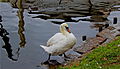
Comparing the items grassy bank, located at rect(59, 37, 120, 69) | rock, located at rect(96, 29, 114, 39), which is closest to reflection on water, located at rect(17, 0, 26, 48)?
rock, located at rect(96, 29, 114, 39)

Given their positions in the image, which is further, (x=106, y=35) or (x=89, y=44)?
(x=106, y=35)

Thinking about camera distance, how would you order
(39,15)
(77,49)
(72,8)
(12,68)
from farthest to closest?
1. (72,8)
2. (39,15)
3. (77,49)
4. (12,68)

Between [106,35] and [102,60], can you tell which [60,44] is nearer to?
[102,60]

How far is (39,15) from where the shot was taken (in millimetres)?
26078

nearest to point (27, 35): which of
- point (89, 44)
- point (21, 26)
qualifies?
point (21, 26)

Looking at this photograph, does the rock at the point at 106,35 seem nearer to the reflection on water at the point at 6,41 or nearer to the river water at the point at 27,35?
the river water at the point at 27,35

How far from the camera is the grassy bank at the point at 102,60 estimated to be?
37.8 ft

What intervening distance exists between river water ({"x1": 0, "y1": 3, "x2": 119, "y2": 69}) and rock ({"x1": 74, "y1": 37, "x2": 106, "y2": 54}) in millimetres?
880

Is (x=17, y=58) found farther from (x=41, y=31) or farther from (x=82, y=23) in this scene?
(x=82, y=23)

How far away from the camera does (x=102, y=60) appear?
1235 cm

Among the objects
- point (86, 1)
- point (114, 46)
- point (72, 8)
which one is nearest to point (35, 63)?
point (114, 46)

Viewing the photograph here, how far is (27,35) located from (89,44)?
4841mm

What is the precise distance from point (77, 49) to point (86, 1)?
1922cm

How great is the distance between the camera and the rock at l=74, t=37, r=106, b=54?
16019 mm
